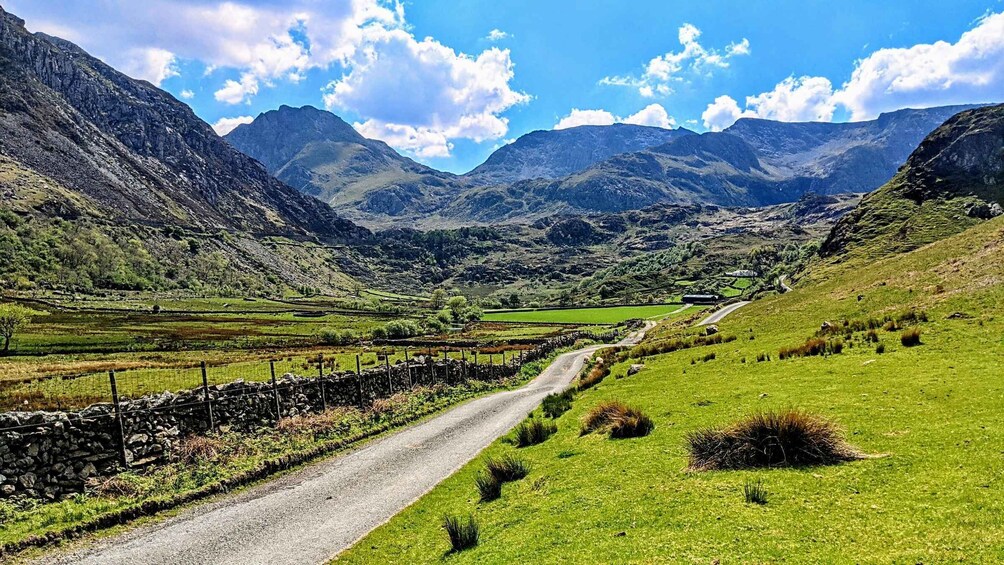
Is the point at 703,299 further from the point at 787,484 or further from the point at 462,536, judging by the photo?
the point at 462,536

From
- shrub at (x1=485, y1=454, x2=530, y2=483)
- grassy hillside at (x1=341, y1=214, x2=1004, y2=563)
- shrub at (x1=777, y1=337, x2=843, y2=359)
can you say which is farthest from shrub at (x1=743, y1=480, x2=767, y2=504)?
shrub at (x1=777, y1=337, x2=843, y2=359)

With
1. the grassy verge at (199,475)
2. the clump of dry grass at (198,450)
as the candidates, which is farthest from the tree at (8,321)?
the clump of dry grass at (198,450)

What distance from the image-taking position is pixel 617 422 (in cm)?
1733

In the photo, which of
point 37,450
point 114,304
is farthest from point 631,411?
point 114,304

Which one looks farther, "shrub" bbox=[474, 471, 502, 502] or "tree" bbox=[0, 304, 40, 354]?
"tree" bbox=[0, 304, 40, 354]

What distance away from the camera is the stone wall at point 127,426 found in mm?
17094

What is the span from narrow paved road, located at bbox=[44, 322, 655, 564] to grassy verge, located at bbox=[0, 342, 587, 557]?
0.95 meters

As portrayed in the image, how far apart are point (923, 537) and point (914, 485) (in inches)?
82.5

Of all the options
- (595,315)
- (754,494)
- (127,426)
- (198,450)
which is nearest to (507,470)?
(754,494)

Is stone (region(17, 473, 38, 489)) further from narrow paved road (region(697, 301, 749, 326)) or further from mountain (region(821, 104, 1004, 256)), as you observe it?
mountain (region(821, 104, 1004, 256))

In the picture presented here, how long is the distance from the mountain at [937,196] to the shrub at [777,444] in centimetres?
11276

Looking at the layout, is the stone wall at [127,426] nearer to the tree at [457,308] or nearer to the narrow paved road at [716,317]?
the narrow paved road at [716,317]

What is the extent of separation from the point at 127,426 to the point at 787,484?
72.6 ft

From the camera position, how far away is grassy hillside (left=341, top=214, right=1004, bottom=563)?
7.54 m
